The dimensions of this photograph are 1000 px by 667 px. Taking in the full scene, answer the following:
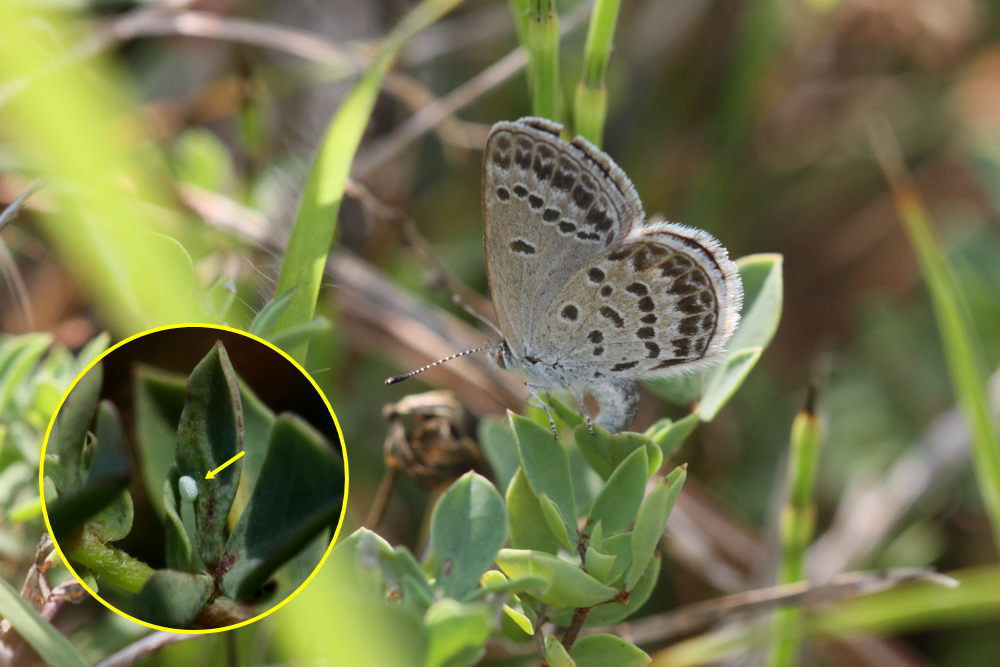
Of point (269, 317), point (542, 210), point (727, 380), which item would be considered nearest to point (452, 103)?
Answer: point (542, 210)

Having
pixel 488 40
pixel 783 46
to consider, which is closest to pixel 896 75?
pixel 783 46

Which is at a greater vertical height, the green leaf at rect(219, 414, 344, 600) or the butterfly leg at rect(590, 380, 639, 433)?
the butterfly leg at rect(590, 380, 639, 433)

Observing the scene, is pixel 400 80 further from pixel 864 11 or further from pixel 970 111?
pixel 970 111

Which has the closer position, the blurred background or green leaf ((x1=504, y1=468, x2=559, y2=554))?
green leaf ((x1=504, y1=468, x2=559, y2=554))

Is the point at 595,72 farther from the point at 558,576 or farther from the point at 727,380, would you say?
the point at 558,576

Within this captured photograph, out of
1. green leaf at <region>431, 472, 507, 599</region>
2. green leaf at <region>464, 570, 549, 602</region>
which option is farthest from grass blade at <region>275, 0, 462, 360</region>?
green leaf at <region>464, 570, 549, 602</region>

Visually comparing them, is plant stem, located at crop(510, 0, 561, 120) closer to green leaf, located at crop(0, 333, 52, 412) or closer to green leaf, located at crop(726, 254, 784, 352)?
green leaf, located at crop(726, 254, 784, 352)

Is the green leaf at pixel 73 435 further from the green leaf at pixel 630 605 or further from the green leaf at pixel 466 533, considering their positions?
the green leaf at pixel 630 605

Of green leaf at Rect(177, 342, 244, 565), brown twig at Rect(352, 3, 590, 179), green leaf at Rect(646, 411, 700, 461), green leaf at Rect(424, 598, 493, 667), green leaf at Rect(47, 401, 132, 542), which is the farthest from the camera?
brown twig at Rect(352, 3, 590, 179)

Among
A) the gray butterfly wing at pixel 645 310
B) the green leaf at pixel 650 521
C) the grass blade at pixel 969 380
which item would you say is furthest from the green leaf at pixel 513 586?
the grass blade at pixel 969 380
